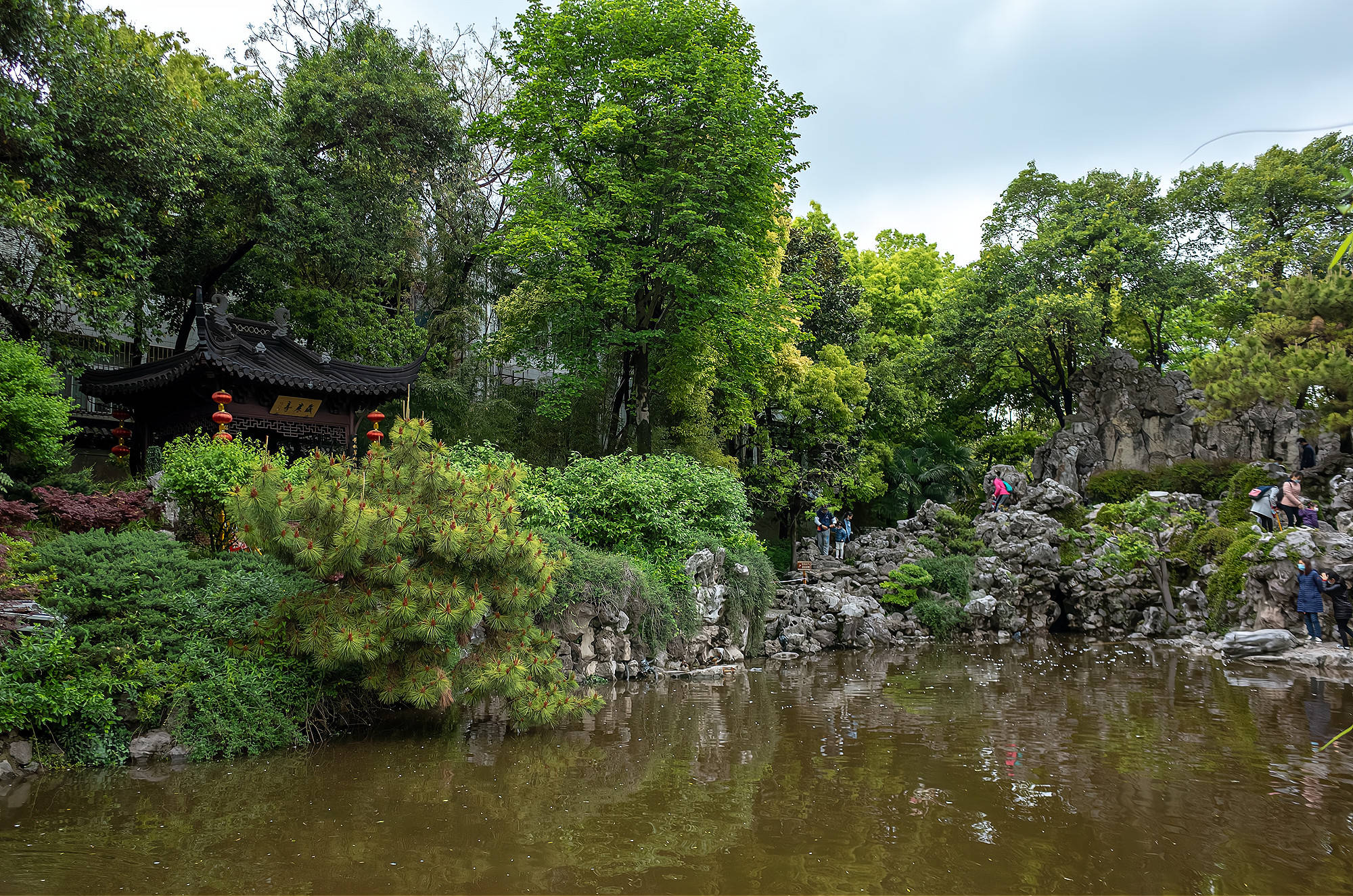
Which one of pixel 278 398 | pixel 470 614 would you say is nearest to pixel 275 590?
pixel 470 614

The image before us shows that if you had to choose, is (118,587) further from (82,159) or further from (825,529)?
(825,529)

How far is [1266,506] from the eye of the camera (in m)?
16.9

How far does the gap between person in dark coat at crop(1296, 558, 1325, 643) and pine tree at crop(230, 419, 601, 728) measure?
12554 millimetres

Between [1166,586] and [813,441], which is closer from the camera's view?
[1166,586]

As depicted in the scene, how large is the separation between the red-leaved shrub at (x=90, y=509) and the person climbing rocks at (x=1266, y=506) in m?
19.7

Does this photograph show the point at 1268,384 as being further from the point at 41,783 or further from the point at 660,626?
the point at 41,783

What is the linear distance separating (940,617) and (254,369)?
14.2 m

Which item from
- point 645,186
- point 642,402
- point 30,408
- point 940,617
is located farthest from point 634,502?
point 940,617

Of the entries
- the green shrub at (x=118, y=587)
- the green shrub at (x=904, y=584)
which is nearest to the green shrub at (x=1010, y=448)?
the green shrub at (x=904, y=584)

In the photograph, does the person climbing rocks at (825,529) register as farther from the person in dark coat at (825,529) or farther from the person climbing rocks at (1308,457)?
the person climbing rocks at (1308,457)

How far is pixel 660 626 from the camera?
41.4ft

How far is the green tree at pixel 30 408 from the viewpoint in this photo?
9.86 m

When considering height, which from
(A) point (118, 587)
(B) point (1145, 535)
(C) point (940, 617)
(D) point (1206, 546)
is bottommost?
(C) point (940, 617)

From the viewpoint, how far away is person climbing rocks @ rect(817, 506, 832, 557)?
20944 mm
